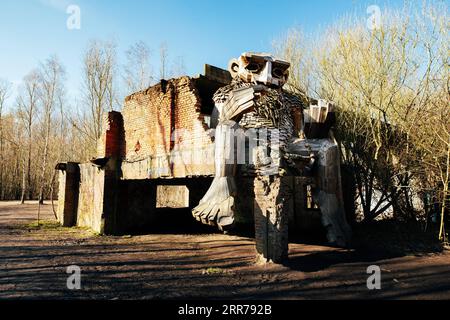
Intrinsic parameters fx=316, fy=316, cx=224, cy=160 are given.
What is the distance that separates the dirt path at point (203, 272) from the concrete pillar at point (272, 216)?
0.87 feet

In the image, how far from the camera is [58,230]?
32.5ft

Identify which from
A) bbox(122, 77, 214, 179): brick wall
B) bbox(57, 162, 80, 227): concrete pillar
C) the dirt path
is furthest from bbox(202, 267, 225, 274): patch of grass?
bbox(57, 162, 80, 227): concrete pillar

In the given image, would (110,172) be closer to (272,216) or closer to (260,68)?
(260,68)

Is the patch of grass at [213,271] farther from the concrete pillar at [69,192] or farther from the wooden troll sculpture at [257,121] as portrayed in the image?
the concrete pillar at [69,192]

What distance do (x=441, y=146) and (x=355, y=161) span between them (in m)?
2.46

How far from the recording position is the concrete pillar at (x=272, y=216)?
496cm

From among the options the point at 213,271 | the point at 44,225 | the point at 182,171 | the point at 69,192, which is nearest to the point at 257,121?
the point at 182,171

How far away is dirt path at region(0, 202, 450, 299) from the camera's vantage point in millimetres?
4148

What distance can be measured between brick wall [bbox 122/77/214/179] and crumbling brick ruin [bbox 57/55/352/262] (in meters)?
0.02

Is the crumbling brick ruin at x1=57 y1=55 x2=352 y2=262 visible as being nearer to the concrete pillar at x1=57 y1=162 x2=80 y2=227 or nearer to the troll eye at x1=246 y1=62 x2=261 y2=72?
Result: the concrete pillar at x1=57 y1=162 x2=80 y2=227

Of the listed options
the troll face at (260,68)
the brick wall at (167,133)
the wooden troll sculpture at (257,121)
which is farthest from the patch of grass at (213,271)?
the troll face at (260,68)

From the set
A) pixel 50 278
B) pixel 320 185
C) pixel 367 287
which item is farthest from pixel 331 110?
pixel 50 278

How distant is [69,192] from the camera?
10727 mm

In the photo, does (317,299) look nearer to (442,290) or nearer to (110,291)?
(442,290)
